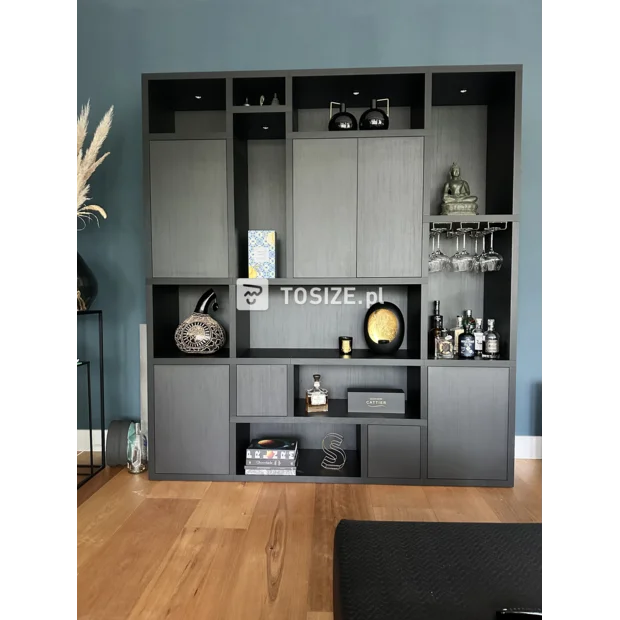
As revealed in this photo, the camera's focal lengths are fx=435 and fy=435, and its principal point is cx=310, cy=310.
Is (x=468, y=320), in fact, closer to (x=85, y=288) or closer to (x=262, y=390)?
(x=262, y=390)

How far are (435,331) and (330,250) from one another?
0.76 meters

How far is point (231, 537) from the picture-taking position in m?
1.85

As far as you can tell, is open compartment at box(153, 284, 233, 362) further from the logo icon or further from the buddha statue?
the buddha statue

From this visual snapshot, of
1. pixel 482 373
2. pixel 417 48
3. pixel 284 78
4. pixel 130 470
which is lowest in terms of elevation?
pixel 130 470

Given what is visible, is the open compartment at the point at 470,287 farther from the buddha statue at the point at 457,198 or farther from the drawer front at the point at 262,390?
the drawer front at the point at 262,390

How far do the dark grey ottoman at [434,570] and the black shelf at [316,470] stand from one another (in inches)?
50.4

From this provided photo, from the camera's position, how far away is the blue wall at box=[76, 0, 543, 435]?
2.60 meters

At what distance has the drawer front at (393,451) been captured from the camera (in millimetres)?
2342

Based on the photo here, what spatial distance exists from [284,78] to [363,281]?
1.17 m
